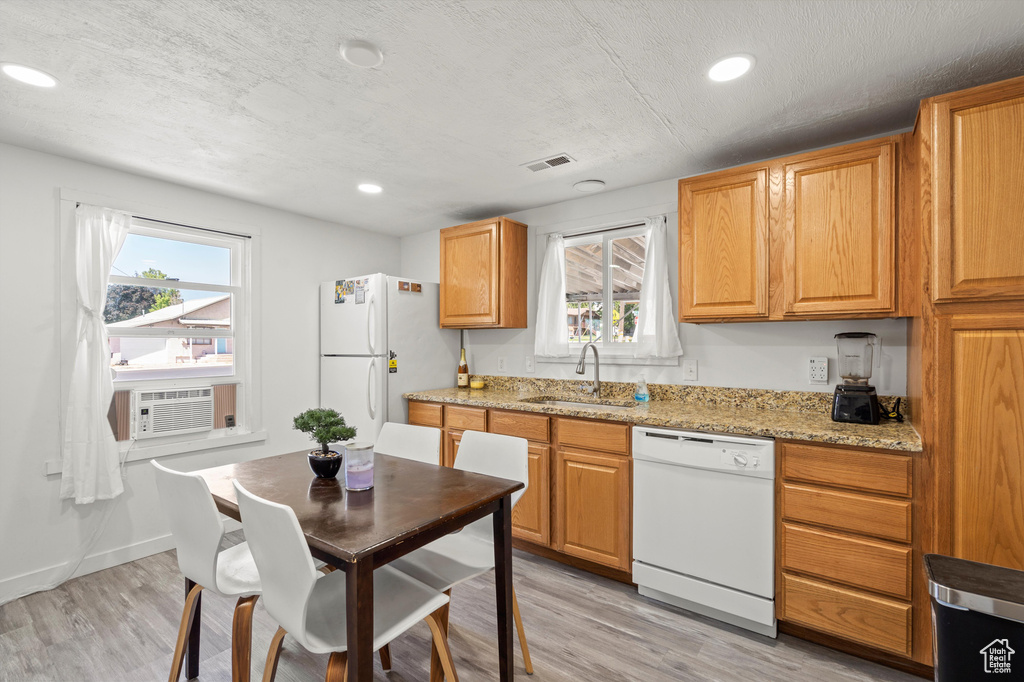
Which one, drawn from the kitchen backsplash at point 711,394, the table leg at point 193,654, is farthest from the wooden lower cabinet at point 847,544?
the table leg at point 193,654

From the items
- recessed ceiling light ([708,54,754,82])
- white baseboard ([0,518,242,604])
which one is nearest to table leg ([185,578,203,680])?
white baseboard ([0,518,242,604])

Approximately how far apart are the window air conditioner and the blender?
3.81 m

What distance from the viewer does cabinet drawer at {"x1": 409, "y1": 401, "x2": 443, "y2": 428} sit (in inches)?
133

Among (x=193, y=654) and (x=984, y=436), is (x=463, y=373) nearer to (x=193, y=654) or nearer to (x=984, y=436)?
(x=193, y=654)

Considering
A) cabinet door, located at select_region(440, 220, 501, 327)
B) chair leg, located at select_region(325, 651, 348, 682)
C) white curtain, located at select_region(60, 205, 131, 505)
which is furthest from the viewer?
cabinet door, located at select_region(440, 220, 501, 327)

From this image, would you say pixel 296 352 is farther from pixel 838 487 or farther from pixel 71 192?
pixel 838 487

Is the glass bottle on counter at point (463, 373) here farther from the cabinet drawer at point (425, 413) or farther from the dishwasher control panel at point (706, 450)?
the dishwasher control panel at point (706, 450)

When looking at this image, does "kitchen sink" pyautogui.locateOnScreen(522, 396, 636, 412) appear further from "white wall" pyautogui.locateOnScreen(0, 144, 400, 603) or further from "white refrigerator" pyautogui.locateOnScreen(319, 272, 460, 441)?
"white wall" pyautogui.locateOnScreen(0, 144, 400, 603)

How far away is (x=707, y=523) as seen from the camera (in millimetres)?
2223

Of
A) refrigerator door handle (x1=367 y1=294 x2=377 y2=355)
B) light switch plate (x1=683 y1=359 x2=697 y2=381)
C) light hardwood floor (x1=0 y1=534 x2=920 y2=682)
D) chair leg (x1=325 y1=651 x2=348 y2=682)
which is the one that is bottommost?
light hardwood floor (x1=0 y1=534 x2=920 y2=682)

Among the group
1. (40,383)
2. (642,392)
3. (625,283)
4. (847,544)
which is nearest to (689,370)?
(642,392)

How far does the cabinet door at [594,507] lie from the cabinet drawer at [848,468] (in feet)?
2.55

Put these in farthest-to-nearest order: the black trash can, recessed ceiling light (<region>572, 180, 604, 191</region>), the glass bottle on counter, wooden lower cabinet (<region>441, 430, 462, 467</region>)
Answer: the glass bottle on counter → wooden lower cabinet (<region>441, 430, 462, 467</region>) → recessed ceiling light (<region>572, 180, 604, 191</region>) → the black trash can

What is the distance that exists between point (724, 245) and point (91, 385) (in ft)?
11.7
